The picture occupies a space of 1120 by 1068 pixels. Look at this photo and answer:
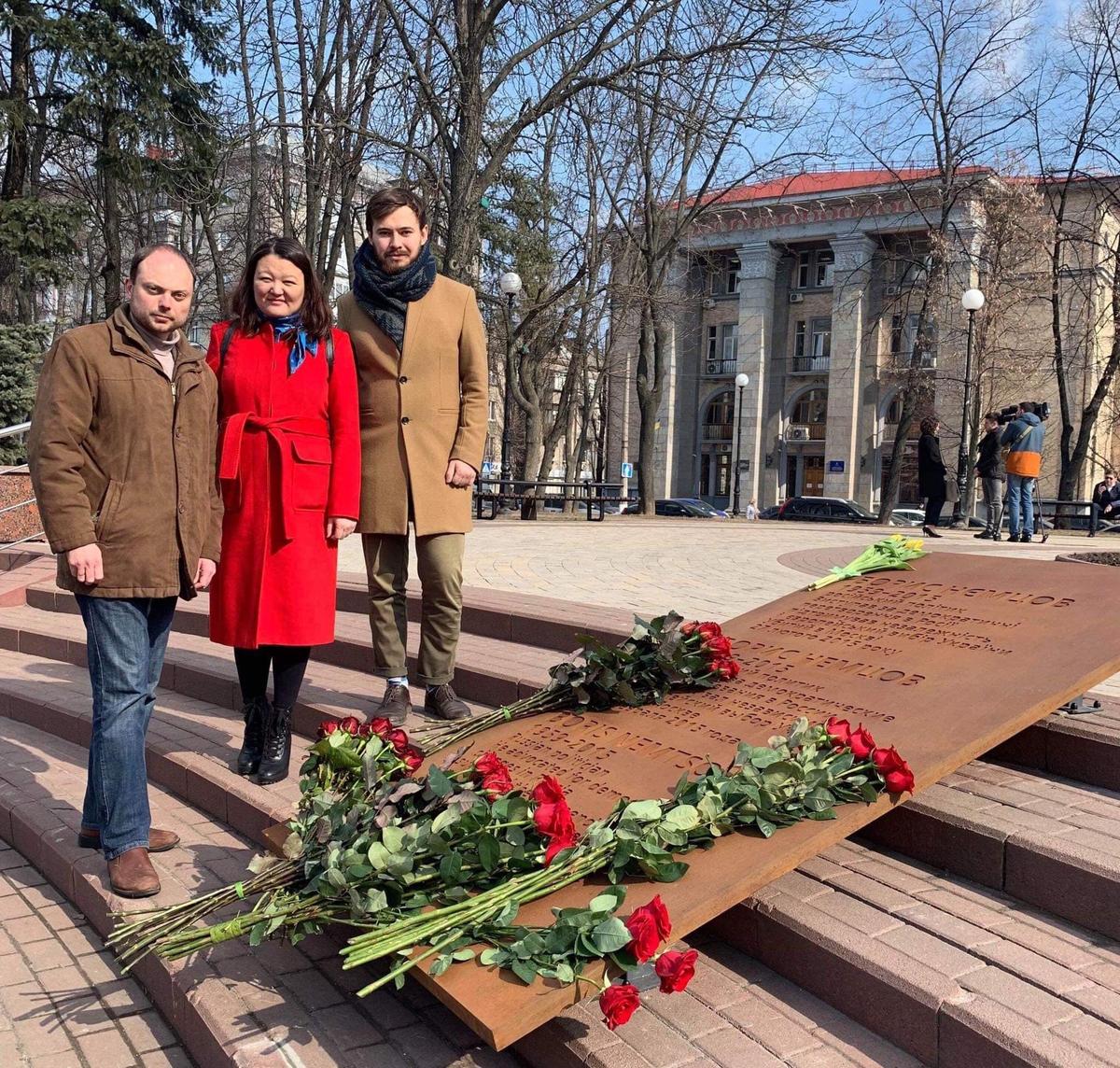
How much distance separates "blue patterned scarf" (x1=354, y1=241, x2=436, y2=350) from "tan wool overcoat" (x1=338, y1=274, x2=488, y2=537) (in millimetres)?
33

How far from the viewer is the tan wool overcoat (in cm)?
399

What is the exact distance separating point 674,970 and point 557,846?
42 centimetres

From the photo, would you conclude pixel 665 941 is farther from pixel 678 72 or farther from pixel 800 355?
pixel 800 355

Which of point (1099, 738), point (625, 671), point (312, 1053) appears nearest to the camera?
point (312, 1053)

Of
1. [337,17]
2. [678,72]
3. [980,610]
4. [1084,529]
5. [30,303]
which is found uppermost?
[337,17]

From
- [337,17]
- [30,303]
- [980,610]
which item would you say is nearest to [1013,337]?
[337,17]

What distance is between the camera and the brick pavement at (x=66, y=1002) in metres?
2.54

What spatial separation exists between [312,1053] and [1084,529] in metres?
22.9

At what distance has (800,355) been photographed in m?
50.2

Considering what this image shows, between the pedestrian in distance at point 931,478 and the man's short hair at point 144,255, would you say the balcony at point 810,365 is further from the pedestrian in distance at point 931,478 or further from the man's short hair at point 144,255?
the man's short hair at point 144,255

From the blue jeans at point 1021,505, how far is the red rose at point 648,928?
44.9ft

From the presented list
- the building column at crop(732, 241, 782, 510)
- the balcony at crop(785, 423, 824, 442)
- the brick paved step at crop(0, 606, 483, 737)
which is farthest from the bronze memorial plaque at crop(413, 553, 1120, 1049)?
the balcony at crop(785, 423, 824, 442)

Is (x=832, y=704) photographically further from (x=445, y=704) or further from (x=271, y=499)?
(x=271, y=499)

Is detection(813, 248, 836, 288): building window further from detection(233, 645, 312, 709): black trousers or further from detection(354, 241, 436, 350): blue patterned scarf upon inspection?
detection(233, 645, 312, 709): black trousers
